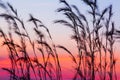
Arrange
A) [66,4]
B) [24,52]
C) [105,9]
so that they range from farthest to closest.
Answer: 1. [24,52]
2. [105,9]
3. [66,4]

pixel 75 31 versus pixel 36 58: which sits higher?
pixel 75 31

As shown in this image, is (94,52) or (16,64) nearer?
(94,52)

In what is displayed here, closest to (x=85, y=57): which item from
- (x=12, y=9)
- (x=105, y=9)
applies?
(x=105, y=9)

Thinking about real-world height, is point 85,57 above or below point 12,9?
below

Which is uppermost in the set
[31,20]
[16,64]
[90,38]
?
[31,20]

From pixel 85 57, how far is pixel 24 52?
5.67ft

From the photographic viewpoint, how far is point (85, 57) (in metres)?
8.41

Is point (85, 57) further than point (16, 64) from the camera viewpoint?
No

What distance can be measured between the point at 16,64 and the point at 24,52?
4.17 feet

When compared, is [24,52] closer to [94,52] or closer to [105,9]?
[94,52]

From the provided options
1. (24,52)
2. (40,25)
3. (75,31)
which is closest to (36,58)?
(24,52)

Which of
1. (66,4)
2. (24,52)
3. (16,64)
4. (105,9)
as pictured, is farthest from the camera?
(16,64)

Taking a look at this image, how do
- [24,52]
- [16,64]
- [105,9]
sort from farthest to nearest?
[16,64]
[24,52]
[105,9]

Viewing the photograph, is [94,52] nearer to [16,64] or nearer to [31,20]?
[31,20]
